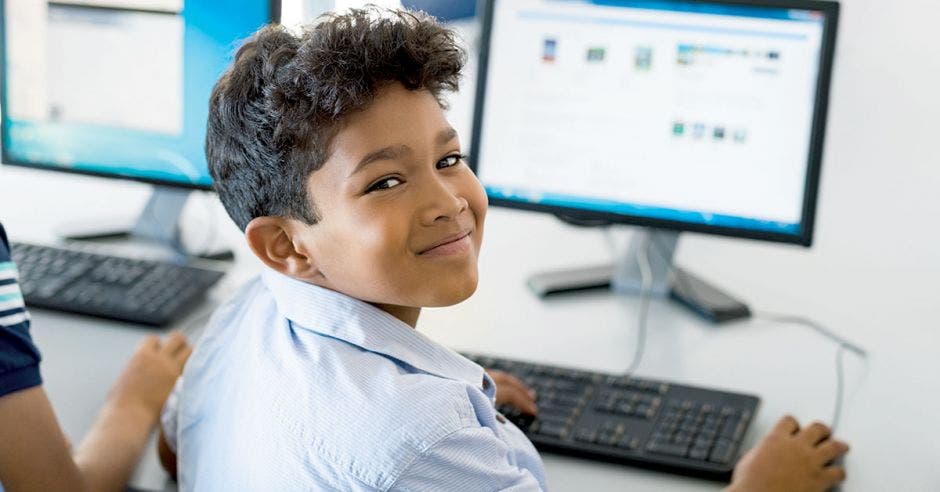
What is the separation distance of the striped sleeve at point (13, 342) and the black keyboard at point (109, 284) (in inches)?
15.3

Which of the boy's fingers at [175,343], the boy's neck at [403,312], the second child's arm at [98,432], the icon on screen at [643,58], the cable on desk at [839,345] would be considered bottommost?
the second child's arm at [98,432]

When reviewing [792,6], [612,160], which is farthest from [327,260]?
[792,6]

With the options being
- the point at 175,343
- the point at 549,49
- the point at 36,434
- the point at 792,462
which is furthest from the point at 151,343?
the point at 792,462

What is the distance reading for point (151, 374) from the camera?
4.20 feet

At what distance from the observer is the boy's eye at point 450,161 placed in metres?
1.00

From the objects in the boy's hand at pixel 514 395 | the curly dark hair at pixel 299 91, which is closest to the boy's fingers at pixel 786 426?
the boy's hand at pixel 514 395

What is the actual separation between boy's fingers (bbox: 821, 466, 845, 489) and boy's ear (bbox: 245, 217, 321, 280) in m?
0.53

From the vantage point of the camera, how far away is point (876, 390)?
52.2 inches

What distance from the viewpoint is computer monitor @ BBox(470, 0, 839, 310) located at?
4.68ft

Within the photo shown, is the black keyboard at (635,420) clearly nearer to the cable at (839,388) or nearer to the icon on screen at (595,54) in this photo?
the cable at (839,388)

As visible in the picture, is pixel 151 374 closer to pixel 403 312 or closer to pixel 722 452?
pixel 403 312

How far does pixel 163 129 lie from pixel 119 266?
0.20 meters

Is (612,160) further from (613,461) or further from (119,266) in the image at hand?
(119,266)

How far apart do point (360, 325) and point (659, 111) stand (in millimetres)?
658
